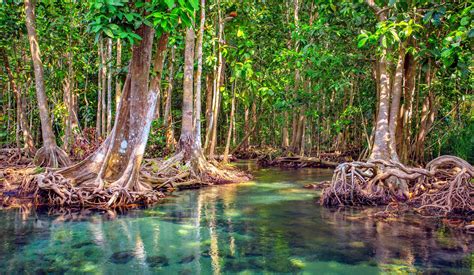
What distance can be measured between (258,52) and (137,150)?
31.1 ft

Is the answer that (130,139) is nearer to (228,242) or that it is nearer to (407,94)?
(228,242)

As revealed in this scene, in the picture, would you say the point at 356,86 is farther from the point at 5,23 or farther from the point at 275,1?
the point at 5,23

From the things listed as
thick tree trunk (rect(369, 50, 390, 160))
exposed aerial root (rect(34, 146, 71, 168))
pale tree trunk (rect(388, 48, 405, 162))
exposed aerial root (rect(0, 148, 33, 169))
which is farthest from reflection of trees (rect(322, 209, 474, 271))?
exposed aerial root (rect(0, 148, 33, 169))

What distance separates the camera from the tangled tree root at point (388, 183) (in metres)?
8.67

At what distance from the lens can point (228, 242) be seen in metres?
5.95

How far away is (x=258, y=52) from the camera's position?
17.2 meters

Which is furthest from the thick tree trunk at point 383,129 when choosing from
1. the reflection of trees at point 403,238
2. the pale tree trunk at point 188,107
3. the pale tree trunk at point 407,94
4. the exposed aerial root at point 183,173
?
the pale tree trunk at point 188,107

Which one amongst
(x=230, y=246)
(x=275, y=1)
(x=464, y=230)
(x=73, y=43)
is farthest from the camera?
(x=275, y=1)

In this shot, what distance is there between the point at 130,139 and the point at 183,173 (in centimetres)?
256

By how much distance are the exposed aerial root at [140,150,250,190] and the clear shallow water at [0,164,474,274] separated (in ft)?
6.17

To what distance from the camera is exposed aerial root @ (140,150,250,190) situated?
1060 cm

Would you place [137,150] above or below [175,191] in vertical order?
above

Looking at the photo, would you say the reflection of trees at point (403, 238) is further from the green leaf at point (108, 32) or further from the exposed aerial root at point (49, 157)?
the exposed aerial root at point (49, 157)

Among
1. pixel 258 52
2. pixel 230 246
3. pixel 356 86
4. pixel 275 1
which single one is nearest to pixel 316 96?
pixel 356 86
